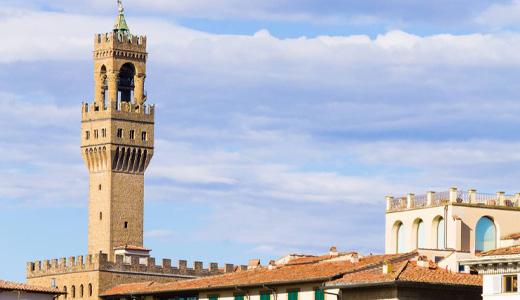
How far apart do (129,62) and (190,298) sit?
200 feet

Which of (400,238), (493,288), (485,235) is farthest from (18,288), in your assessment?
(493,288)

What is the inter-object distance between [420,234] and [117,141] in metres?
52.3

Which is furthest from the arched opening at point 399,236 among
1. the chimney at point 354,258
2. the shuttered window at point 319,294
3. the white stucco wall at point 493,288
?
the white stucco wall at point 493,288

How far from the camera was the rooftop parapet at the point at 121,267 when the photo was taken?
146 metres

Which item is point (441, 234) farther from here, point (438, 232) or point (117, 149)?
point (117, 149)

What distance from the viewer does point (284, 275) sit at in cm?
Answer: 9919

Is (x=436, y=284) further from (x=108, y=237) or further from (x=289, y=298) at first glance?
(x=108, y=237)

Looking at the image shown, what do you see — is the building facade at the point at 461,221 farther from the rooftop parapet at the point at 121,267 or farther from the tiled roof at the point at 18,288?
the rooftop parapet at the point at 121,267

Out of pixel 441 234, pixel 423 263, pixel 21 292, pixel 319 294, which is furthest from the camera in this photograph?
pixel 441 234

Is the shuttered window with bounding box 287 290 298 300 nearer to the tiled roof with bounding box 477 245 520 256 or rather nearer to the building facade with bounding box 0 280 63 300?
the building facade with bounding box 0 280 63 300

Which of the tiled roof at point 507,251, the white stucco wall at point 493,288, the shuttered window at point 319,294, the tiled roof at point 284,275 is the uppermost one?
the tiled roof at point 284,275

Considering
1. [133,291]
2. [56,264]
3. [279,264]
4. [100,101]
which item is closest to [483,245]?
[279,264]

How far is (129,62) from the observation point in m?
165

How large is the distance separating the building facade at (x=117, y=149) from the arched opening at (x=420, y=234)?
3768 cm
